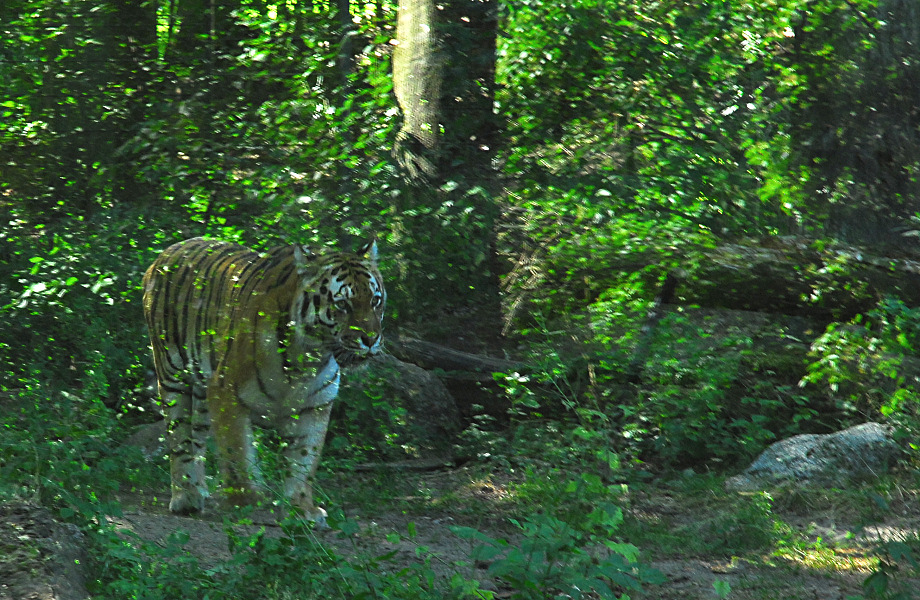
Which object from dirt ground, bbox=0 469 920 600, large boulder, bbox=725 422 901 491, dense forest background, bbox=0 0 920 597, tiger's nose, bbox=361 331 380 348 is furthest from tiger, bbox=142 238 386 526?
large boulder, bbox=725 422 901 491

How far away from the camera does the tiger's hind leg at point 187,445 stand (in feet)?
17.7

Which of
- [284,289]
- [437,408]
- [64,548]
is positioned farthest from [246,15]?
[64,548]

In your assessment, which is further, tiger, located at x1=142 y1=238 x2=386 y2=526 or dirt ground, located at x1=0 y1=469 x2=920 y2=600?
tiger, located at x1=142 y1=238 x2=386 y2=526

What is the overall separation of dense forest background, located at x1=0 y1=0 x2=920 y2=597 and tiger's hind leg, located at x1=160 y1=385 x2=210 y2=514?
1.74 feet

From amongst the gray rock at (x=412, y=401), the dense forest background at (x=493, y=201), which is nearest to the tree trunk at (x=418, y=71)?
the dense forest background at (x=493, y=201)

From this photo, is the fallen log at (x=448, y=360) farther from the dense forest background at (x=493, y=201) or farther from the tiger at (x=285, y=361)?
the tiger at (x=285, y=361)

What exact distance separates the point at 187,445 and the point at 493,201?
271 centimetres

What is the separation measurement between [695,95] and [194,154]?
3.93 m

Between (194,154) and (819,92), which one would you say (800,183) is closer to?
(819,92)

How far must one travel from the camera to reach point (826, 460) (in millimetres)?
5695

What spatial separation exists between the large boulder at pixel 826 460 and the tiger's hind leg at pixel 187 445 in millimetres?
3219

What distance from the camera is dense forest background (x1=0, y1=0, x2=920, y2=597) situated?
256 inches

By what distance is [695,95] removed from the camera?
761cm

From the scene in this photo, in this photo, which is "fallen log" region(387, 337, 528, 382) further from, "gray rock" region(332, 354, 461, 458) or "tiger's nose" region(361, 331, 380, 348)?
"tiger's nose" region(361, 331, 380, 348)
